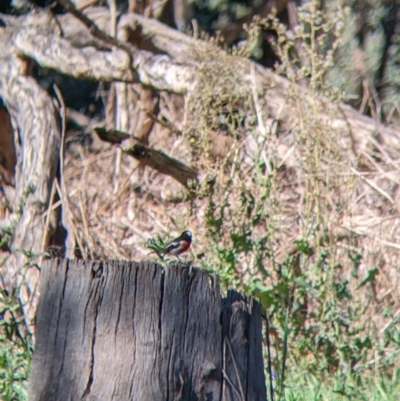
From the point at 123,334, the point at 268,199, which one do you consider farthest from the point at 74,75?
the point at 123,334

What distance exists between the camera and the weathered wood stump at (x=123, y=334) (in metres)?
2.21

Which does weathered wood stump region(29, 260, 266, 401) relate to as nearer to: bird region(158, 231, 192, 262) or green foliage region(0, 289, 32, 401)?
green foliage region(0, 289, 32, 401)

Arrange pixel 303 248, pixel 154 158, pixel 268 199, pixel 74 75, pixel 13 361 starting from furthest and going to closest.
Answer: pixel 74 75 → pixel 154 158 → pixel 268 199 → pixel 303 248 → pixel 13 361

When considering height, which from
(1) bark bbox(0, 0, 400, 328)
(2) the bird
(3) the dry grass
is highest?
(1) bark bbox(0, 0, 400, 328)

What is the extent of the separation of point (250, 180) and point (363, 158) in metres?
1.54

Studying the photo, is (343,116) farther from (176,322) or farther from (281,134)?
(176,322)

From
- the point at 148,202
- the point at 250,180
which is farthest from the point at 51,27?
the point at 250,180

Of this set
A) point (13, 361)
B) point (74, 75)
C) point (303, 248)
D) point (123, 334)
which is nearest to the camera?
point (123, 334)

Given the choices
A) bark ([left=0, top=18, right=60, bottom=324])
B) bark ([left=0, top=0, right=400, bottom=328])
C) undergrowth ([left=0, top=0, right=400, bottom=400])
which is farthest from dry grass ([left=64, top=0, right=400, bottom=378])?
bark ([left=0, top=18, right=60, bottom=324])

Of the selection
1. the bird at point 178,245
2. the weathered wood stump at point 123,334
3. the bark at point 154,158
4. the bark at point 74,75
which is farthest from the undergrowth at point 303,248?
the weathered wood stump at point 123,334

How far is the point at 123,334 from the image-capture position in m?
2.22

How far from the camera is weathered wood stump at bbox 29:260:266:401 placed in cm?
221

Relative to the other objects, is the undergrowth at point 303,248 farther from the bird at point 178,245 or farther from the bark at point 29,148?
the bark at point 29,148

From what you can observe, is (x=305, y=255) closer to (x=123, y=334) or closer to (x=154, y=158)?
(x=154, y=158)
